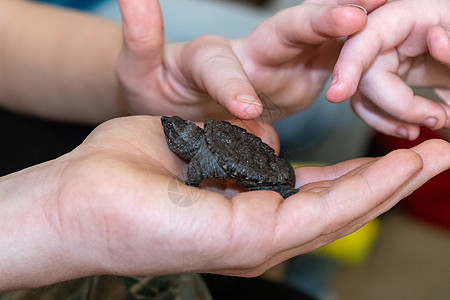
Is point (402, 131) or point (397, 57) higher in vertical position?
point (397, 57)

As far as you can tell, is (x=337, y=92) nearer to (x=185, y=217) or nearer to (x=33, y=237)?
(x=185, y=217)

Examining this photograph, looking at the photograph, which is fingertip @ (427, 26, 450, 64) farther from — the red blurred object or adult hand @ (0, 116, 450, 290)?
the red blurred object

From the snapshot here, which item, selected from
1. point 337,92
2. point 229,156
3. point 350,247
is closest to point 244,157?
point 229,156

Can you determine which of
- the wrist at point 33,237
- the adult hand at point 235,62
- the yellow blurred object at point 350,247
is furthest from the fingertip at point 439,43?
the yellow blurred object at point 350,247

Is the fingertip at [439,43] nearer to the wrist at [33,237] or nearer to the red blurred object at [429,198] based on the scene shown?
the wrist at [33,237]

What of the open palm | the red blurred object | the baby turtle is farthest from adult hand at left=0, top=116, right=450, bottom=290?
the red blurred object

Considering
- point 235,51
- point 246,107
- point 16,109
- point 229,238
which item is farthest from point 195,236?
point 16,109
